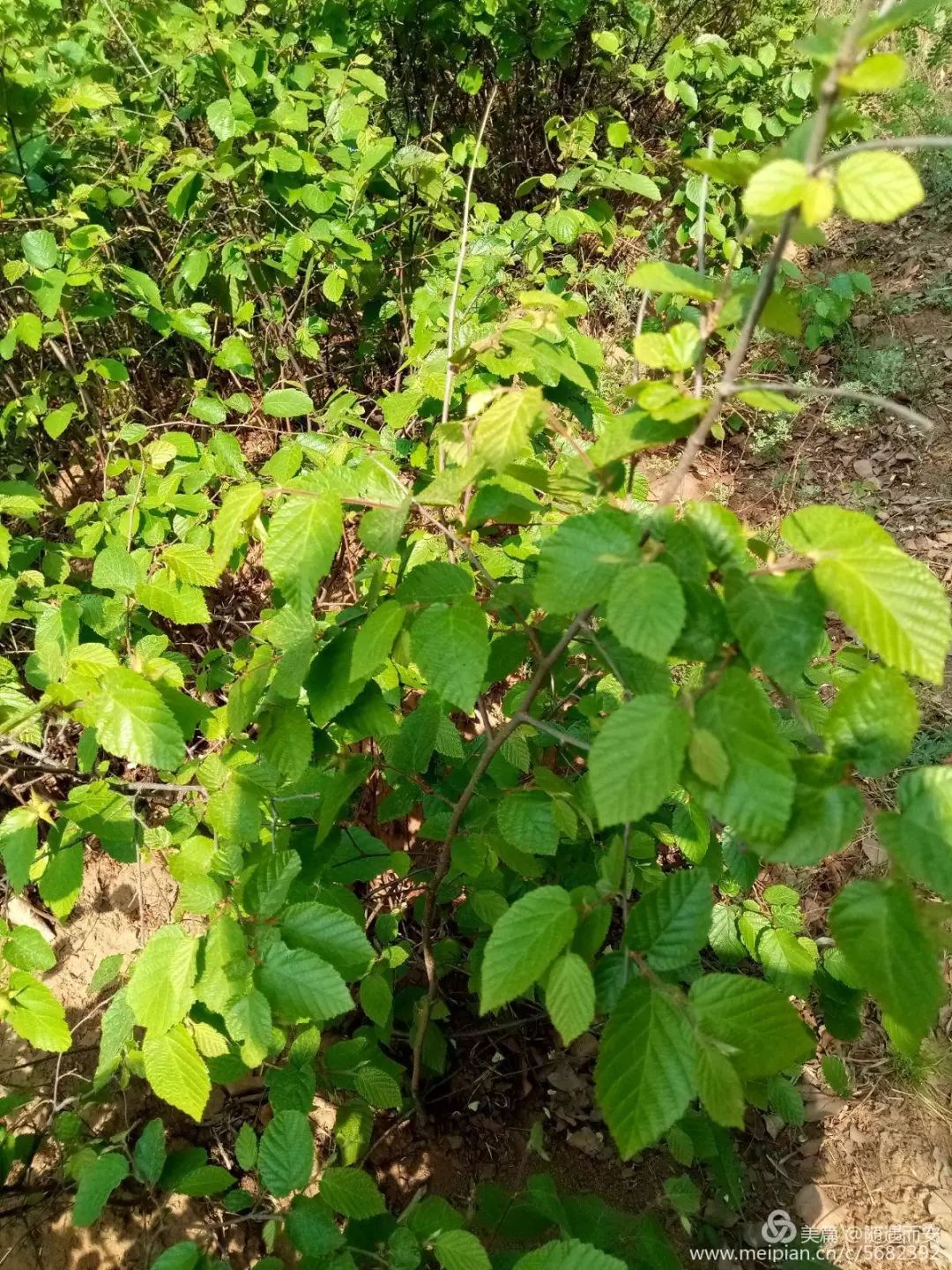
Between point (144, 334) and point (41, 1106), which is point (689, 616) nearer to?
point (41, 1106)

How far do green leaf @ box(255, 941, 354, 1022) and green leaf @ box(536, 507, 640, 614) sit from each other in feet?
2.01

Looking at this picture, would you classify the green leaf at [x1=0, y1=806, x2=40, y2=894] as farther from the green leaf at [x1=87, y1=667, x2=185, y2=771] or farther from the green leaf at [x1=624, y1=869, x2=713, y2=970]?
the green leaf at [x1=624, y1=869, x2=713, y2=970]

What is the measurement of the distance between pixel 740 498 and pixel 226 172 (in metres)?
→ 2.68

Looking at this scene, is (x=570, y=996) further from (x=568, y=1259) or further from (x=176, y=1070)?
(x=176, y=1070)

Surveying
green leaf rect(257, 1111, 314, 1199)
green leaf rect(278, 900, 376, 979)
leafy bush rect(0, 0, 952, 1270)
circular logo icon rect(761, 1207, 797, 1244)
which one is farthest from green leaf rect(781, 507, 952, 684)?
circular logo icon rect(761, 1207, 797, 1244)

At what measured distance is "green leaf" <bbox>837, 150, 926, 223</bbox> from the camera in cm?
60

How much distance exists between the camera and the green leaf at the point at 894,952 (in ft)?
2.18

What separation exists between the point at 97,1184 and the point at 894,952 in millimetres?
1366

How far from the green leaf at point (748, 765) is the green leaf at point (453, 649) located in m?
0.28

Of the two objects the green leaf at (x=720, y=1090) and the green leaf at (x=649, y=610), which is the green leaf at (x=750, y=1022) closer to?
the green leaf at (x=720, y=1090)

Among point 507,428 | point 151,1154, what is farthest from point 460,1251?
point 507,428

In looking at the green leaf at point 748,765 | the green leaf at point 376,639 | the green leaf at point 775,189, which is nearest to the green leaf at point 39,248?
the green leaf at point 376,639


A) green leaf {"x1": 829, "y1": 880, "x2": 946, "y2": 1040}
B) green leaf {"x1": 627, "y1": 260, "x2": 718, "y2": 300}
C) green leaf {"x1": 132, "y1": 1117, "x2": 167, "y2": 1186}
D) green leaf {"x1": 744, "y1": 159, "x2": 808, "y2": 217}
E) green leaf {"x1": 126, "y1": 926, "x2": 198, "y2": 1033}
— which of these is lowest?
green leaf {"x1": 132, "y1": 1117, "x2": 167, "y2": 1186}

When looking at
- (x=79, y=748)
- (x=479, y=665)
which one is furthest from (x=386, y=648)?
(x=79, y=748)
